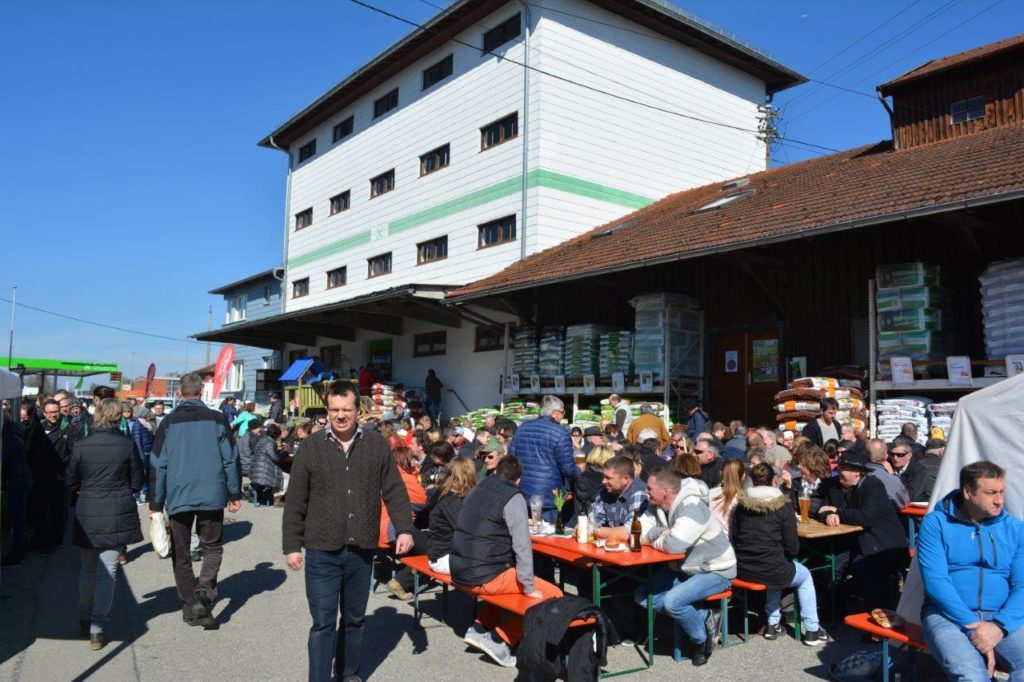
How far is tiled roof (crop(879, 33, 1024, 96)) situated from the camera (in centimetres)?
1430

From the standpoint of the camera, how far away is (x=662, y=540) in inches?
233

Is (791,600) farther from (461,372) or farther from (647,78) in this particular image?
(647,78)

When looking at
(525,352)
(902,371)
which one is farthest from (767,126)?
(902,371)

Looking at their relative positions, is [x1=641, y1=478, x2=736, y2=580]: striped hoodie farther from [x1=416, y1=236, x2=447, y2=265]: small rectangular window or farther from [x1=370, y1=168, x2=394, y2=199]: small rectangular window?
[x1=370, y1=168, x2=394, y2=199]: small rectangular window

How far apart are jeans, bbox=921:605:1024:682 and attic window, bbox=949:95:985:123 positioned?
1330cm

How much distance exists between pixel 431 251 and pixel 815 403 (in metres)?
14.2

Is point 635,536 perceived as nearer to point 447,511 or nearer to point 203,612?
point 447,511

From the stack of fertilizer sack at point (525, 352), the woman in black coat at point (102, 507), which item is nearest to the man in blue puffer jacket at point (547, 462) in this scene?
the woman in black coat at point (102, 507)

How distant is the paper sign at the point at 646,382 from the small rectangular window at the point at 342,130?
57.5 ft

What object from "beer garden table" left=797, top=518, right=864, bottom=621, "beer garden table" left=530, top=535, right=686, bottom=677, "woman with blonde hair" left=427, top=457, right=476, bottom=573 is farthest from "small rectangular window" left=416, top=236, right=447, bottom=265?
"beer garden table" left=530, top=535, right=686, bottom=677

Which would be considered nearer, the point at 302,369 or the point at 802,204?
the point at 802,204

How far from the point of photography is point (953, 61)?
15.1 metres

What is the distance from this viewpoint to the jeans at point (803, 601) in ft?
20.5

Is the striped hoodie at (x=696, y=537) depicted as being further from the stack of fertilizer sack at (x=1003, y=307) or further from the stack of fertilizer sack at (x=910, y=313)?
the stack of fertilizer sack at (x=910, y=313)
